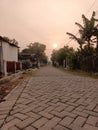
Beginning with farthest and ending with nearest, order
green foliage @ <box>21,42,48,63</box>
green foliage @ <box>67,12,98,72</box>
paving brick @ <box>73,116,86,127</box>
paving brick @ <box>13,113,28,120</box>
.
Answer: green foliage @ <box>21,42,48,63</box> → green foliage @ <box>67,12,98,72</box> → paving brick @ <box>13,113,28,120</box> → paving brick @ <box>73,116,86,127</box>

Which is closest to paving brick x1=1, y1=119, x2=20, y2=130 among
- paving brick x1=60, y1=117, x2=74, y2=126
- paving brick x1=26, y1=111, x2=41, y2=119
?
paving brick x1=26, y1=111, x2=41, y2=119

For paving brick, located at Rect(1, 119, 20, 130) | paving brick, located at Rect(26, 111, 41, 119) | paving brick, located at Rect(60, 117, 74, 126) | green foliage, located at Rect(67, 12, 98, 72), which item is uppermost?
green foliage, located at Rect(67, 12, 98, 72)

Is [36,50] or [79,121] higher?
[36,50]

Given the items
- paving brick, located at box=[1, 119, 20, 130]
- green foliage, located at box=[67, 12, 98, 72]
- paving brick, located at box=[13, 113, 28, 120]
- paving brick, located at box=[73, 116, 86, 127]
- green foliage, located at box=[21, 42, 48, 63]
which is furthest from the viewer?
green foliage, located at box=[21, 42, 48, 63]

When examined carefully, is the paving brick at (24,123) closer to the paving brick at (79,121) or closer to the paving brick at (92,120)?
the paving brick at (79,121)

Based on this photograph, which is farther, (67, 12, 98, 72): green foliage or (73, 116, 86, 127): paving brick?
(67, 12, 98, 72): green foliage

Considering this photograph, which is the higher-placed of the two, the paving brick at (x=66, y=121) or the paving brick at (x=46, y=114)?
the paving brick at (x=46, y=114)

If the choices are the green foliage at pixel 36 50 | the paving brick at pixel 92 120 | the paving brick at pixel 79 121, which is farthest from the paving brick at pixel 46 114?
the green foliage at pixel 36 50

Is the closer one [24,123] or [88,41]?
Result: [24,123]

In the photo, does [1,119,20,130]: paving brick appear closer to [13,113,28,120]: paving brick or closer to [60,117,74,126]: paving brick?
[13,113,28,120]: paving brick

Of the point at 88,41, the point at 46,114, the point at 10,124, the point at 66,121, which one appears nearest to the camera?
the point at 10,124

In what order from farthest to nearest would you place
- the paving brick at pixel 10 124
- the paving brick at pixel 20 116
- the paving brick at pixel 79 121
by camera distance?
the paving brick at pixel 20 116, the paving brick at pixel 79 121, the paving brick at pixel 10 124

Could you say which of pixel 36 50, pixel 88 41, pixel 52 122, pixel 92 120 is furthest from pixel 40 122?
pixel 36 50

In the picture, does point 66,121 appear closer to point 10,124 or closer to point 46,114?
point 46,114
